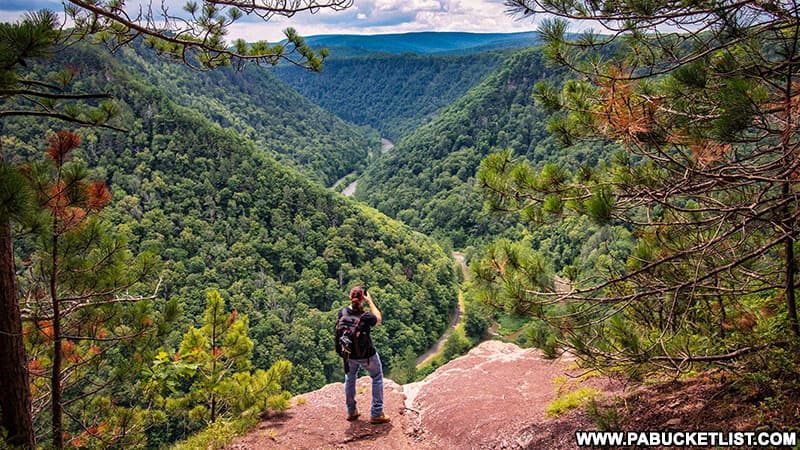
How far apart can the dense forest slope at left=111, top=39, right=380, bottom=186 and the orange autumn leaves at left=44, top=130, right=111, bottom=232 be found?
85.9 metres

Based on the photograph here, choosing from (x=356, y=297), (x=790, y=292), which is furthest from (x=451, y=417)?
(x=790, y=292)

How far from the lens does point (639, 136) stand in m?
4.04

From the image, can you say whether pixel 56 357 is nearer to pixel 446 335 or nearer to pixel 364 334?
pixel 364 334

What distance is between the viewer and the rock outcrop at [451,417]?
4602 mm

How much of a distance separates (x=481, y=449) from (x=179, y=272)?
35459 millimetres

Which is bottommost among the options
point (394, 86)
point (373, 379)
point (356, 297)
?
point (373, 379)

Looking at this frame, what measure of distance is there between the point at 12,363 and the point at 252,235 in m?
43.1

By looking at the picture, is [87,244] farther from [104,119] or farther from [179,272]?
[179,272]

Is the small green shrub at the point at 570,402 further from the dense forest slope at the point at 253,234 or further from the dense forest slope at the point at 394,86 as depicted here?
the dense forest slope at the point at 394,86

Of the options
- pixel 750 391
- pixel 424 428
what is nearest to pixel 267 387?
pixel 424 428

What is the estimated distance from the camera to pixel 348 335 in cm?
492

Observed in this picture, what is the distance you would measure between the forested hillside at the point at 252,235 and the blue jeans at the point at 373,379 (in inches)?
1050

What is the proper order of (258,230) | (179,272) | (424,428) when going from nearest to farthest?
Answer: (424,428) < (179,272) < (258,230)

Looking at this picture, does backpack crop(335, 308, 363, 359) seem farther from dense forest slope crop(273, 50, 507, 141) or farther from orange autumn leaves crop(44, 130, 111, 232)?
dense forest slope crop(273, 50, 507, 141)
